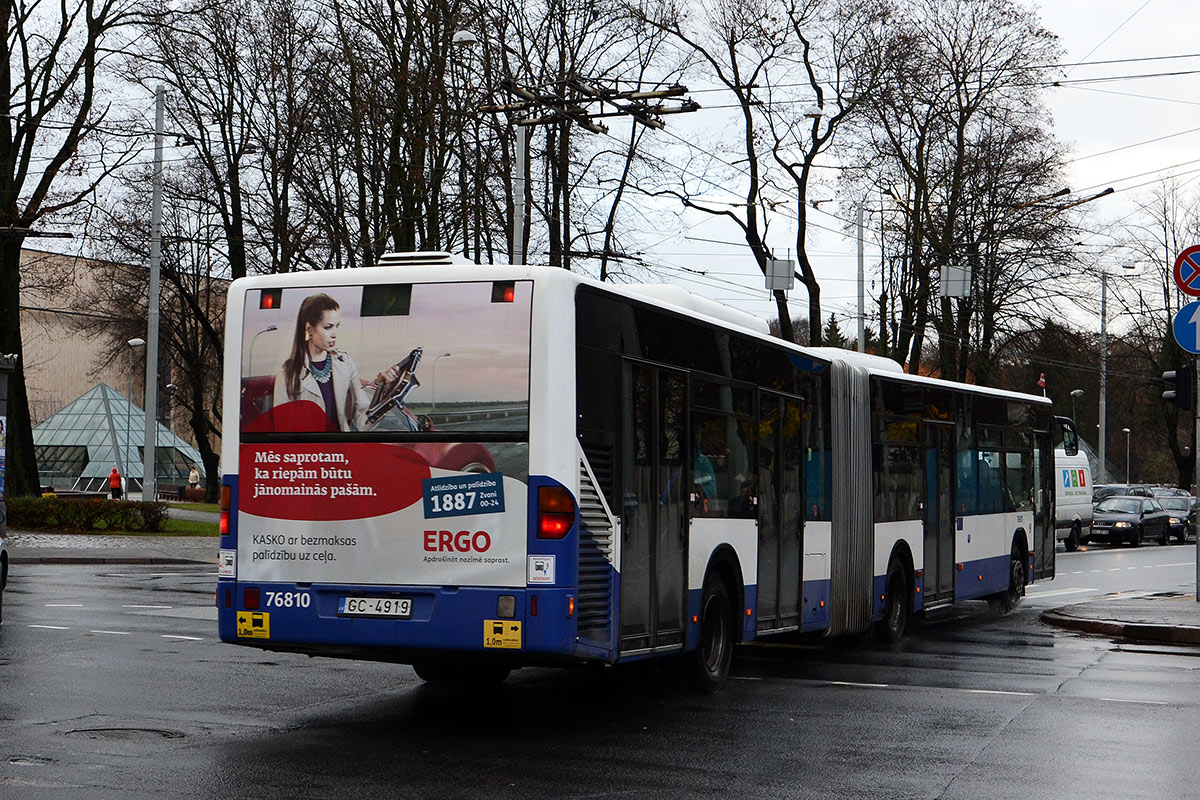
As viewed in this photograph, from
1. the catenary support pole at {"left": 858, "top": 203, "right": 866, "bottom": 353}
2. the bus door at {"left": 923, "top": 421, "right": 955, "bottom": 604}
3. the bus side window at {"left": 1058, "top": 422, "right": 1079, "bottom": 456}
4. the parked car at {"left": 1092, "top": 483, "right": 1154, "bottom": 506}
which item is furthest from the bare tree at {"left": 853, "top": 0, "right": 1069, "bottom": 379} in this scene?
the bus door at {"left": 923, "top": 421, "right": 955, "bottom": 604}

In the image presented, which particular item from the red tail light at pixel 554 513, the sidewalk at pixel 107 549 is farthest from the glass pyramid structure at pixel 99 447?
the red tail light at pixel 554 513

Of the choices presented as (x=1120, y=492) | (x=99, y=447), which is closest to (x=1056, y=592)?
(x=1120, y=492)

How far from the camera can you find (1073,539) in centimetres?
4306

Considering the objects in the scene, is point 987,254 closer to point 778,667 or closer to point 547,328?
point 778,667

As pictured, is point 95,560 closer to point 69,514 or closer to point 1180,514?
point 69,514

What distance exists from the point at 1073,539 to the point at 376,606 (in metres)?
36.6

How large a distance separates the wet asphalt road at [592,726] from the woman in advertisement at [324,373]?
1.99 m

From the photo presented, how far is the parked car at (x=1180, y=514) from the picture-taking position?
5066cm

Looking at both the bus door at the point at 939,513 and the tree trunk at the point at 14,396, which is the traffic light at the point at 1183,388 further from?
the tree trunk at the point at 14,396

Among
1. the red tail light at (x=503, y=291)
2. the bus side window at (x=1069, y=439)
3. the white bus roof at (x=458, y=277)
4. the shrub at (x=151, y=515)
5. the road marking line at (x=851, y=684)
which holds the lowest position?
the road marking line at (x=851, y=684)

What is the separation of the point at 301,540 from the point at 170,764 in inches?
76.8

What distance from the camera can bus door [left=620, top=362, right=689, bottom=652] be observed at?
10148 millimetres

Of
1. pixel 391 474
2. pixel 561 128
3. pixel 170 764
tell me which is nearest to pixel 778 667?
pixel 391 474

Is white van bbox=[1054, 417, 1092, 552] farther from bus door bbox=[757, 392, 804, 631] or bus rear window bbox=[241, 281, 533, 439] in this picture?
bus rear window bbox=[241, 281, 533, 439]
